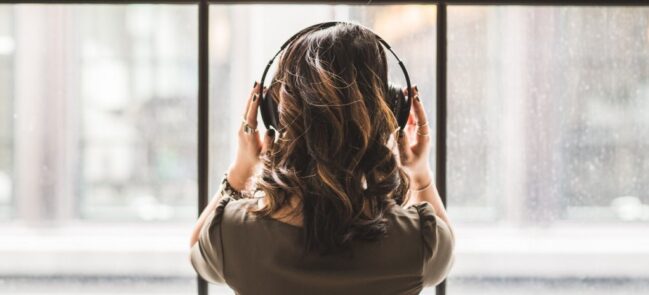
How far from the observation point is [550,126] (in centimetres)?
130

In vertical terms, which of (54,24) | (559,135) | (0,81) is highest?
(54,24)

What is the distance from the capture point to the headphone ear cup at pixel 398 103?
903 mm

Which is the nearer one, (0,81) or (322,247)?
(322,247)

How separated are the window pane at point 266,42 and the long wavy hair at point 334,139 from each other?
16.8 inches

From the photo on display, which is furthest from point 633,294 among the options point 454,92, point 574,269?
point 454,92

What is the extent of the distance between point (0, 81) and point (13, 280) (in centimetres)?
46

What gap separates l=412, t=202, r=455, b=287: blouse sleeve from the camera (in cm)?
84

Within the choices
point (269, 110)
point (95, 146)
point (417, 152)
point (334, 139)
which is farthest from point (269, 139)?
point (95, 146)

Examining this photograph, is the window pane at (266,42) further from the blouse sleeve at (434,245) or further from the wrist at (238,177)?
the blouse sleeve at (434,245)

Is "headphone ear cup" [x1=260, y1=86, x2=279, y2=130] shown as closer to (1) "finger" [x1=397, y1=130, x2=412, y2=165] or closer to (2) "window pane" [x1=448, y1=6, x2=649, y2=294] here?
(1) "finger" [x1=397, y1=130, x2=412, y2=165]

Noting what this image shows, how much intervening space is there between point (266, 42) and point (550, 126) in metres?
0.67

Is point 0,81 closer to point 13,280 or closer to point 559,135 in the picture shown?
point 13,280

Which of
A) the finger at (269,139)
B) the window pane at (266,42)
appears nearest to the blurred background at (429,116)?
the window pane at (266,42)

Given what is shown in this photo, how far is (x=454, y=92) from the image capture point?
49.9 inches
